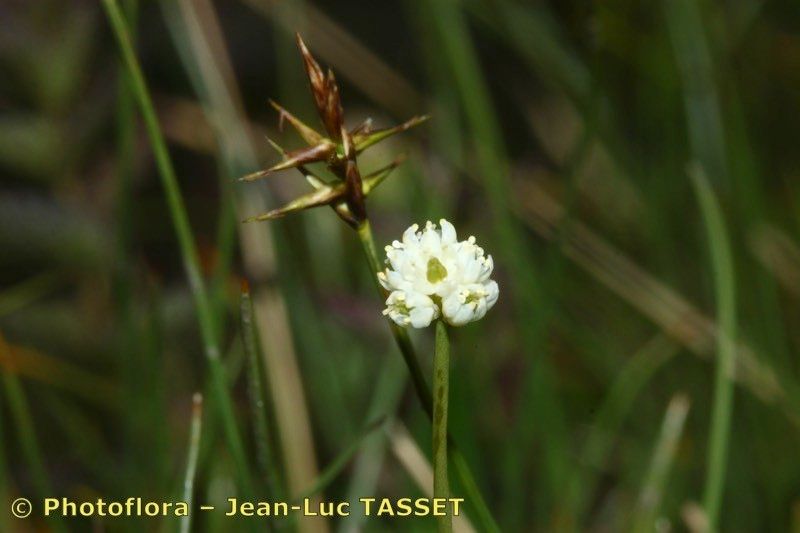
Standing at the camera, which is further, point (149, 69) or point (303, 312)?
point (149, 69)

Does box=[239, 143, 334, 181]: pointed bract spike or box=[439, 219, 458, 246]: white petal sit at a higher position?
box=[239, 143, 334, 181]: pointed bract spike

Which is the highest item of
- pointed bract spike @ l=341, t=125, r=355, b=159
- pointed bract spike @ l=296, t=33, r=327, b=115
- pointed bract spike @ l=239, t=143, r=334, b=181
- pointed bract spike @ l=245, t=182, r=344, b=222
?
pointed bract spike @ l=296, t=33, r=327, b=115

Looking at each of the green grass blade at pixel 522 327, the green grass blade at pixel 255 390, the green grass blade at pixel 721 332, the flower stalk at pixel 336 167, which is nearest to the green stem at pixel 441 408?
the flower stalk at pixel 336 167

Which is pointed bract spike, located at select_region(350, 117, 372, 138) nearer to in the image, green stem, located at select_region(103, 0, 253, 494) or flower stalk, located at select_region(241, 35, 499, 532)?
flower stalk, located at select_region(241, 35, 499, 532)

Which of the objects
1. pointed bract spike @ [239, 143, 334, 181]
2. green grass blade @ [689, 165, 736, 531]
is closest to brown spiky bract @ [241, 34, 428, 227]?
pointed bract spike @ [239, 143, 334, 181]

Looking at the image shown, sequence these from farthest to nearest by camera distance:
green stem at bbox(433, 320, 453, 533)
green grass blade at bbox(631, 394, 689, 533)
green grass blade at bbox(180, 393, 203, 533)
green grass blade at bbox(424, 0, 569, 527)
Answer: green grass blade at bbox(424, 0, 569, 527) < green grass blade at bbox(631, 394, 689, 533) < green grass blade at bbox(180, 393, 203, 533) < green stem at bbox(433, 320, 453, 533)

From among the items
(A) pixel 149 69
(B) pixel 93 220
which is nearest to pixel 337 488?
(B) pixel 93 220

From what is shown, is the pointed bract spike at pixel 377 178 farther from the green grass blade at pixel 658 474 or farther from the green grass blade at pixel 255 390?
the green grass blade at pixel 658 474

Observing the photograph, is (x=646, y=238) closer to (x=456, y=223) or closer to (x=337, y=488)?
(x=456, y=223)
